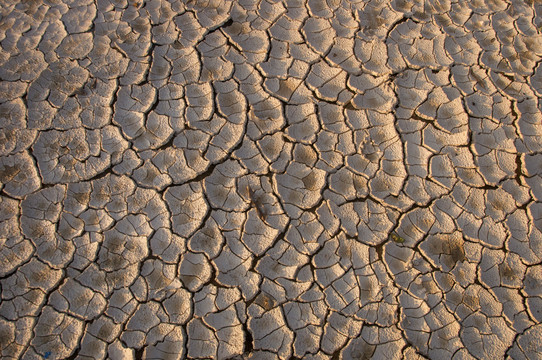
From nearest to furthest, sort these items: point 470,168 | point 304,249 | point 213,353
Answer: point 213,353 < point 304,249 < point 470,168

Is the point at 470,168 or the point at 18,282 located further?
the point at 470,168

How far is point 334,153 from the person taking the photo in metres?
2.60

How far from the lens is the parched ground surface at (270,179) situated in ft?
7.06

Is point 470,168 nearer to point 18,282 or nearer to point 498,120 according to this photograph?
point 498,120

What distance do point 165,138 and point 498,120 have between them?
2009mm

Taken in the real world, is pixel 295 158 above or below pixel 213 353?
above

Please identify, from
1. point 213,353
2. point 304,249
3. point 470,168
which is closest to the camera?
point 213,353

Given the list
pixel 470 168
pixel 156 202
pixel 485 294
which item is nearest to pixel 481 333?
pixel 485 294

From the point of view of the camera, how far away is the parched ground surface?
2152mm

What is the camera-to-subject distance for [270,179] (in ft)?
8.26

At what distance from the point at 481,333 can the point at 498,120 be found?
128cm

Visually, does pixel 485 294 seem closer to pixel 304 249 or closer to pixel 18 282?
pixel 304 249

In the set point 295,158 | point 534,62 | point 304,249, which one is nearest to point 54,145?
point 295,158

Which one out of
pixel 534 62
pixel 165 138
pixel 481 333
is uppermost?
pixel 534 62
